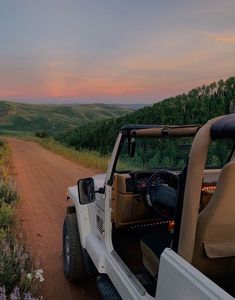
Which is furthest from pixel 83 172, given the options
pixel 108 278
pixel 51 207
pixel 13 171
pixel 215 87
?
pixel 108 278

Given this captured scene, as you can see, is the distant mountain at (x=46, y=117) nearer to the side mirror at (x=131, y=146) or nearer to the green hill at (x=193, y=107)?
the green hill at (x=193, y=107)

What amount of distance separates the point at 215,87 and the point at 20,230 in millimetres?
15897

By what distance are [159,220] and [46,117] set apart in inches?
5462

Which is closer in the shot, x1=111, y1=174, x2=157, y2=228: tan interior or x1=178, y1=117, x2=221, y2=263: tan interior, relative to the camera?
x1=178, y1=117, x2=221, y2=263: tan interior

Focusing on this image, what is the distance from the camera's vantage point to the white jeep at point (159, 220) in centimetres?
217

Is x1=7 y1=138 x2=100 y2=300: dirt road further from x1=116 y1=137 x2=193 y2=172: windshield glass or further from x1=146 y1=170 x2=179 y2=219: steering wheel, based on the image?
x1=146 y1=170 x2=179 y2=219: steering wheel

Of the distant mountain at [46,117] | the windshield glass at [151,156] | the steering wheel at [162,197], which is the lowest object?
the distant mountain at [46,117]

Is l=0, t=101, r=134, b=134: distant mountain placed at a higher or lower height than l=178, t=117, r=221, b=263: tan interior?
lower

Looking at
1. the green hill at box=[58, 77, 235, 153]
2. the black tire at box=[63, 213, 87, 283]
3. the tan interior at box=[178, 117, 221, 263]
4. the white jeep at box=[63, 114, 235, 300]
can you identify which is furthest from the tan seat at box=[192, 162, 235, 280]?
the green hill at box=[58, 77, 235, 153]

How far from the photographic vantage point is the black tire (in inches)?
180

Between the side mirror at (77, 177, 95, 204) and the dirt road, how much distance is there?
1.51 metres

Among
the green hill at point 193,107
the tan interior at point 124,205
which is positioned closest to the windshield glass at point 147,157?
the tan interior at point 124,205

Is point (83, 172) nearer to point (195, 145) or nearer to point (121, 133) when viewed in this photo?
point (121, 133)

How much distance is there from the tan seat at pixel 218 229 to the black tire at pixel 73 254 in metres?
2.35
